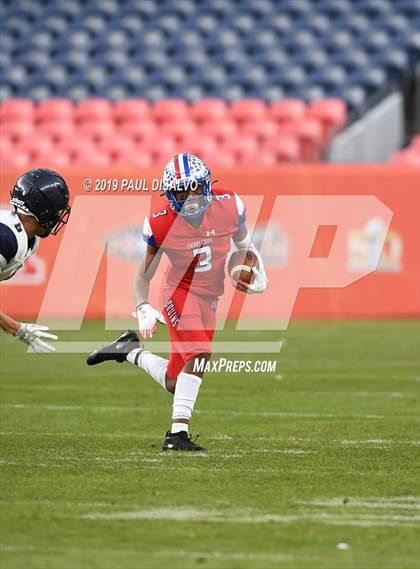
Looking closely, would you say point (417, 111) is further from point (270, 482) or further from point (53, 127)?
point (270, 482)

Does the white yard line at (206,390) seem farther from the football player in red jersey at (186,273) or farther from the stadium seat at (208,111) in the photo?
the stadium seat at (208,111)

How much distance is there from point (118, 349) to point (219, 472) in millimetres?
1464

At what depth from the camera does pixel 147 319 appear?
275 inches

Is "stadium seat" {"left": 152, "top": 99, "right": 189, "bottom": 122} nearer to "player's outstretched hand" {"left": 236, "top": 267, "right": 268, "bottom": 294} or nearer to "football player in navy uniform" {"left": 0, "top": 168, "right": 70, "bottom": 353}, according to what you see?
"player's outstretched hand" {"left": 236, "top": 267, "right": 268, "bottom": 294}

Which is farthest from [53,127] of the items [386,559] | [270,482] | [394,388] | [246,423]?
[386,559]

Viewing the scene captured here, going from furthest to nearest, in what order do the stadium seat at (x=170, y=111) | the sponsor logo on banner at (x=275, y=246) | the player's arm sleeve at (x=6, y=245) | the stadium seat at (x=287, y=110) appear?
the stadium seat at (x=170, y=111)
the stadium seat at (x=287, y=110)
the sponsor logo on banner at (x=275, y=246)
the player's arm sleeve at (x=6, y=245)

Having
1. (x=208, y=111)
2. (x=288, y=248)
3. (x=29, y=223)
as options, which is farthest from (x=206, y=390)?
(x=208, y=111)

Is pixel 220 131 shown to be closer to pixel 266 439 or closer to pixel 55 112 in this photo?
pixel 55 112

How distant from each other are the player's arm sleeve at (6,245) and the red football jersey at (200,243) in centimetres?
101

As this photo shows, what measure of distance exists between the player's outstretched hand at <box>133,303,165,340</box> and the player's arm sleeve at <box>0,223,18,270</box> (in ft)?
3.05

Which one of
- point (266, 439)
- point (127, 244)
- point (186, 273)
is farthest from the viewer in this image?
point (127, 244)

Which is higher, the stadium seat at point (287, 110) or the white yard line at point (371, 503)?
the stadium seat at point (287, 110)

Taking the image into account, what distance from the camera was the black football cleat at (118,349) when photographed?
7.50 m

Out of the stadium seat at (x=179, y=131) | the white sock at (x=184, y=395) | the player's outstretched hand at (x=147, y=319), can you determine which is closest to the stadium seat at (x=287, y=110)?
the stadium seat at (x=179, y=131)
